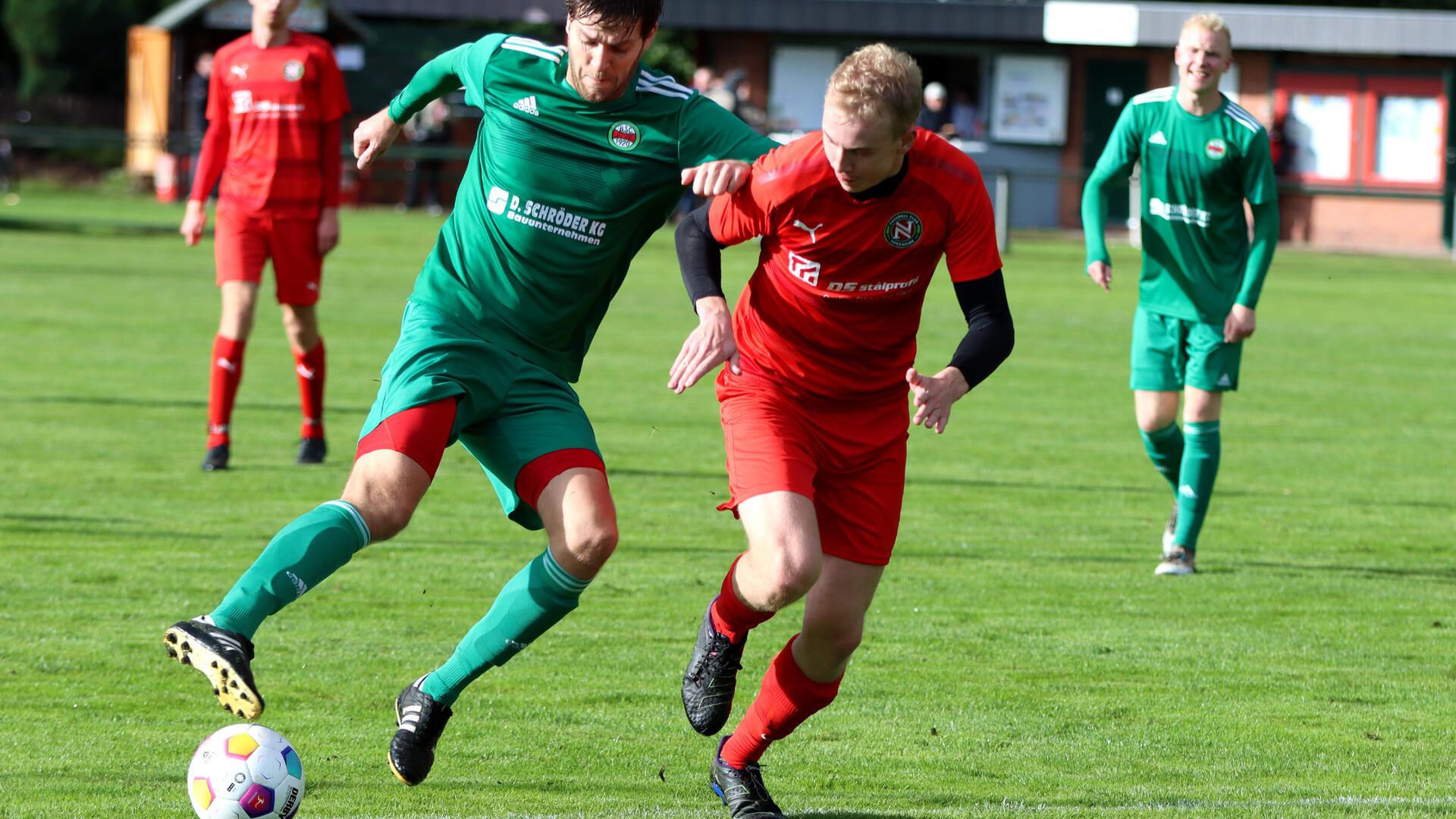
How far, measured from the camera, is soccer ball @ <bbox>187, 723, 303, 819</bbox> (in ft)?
13.9

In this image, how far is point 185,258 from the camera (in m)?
22.6

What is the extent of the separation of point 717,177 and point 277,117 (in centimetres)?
560

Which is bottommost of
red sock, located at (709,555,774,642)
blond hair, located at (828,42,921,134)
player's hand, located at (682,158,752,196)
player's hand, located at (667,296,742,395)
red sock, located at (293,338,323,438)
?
red sock, located at (293,338,323,438)

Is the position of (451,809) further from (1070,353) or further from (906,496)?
(1070,353)

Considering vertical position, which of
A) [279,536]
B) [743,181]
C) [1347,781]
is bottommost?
[1347,781]

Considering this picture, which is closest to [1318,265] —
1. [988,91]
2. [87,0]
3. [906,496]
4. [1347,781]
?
[988,91]

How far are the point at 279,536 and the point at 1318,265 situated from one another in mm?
25864

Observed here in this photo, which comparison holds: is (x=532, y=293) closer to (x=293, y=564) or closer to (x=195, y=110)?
(x=293, y=564)

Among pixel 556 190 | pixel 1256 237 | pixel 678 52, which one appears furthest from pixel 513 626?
pixel 678 52

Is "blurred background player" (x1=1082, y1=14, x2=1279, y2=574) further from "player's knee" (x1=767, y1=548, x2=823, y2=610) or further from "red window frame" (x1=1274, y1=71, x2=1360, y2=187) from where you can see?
"red window frame" (x1=1274, y1=71, x2=1360, y2=187)

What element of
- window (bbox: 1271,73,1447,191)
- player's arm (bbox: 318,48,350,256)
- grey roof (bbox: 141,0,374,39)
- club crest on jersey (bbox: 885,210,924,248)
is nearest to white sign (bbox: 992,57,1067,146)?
window (bbox: 1271,73,1447,191)

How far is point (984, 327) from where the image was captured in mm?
4617

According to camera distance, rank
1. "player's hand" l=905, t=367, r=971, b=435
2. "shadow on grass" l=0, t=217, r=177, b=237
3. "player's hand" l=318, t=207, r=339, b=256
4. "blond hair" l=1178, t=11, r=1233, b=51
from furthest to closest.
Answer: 1. "shadow on grass" l=0, t=217, r=177, b=237
2. "player's hand" l=318, t=207, r=339, b=256
3. "blond hair" l=1178, t=11, r=1233, b=51
4. "player's hand" l=905, t=367, r=971, b=435

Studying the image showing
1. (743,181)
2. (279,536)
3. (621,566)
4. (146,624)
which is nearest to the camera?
(279,536)
